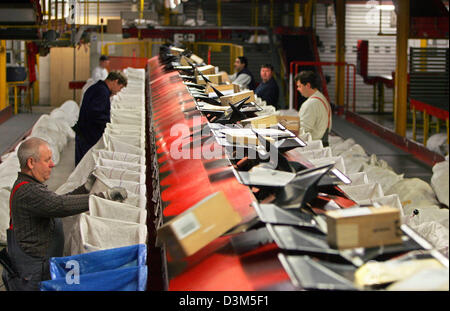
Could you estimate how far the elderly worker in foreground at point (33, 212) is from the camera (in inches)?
134

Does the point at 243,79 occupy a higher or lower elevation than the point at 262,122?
higher

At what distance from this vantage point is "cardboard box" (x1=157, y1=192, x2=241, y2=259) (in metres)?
2.19

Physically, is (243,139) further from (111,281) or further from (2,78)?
(2,78)

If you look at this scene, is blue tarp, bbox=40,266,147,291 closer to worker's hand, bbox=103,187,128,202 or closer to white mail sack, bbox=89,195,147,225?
white mail sack, bbox=89,195,147,225

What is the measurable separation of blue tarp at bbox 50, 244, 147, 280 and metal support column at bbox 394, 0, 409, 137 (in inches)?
400

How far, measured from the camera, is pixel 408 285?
186 centimetres

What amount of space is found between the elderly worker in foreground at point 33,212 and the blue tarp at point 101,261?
0.59m

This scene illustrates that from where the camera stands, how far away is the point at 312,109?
6.32m

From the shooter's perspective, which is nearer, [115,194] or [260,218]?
[260,218]

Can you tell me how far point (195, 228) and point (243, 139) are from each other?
1.32 m

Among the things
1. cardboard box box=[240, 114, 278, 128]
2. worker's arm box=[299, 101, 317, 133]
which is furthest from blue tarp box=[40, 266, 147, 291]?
worker's arm box=[299, 101, 317, 133]

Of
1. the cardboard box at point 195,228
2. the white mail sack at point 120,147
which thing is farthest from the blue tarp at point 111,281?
the white mail sack at point 120,147

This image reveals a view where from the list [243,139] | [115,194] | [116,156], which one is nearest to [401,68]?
[116,156]

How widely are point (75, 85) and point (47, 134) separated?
6.12m
